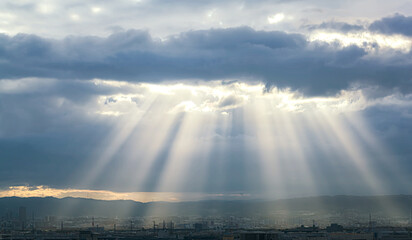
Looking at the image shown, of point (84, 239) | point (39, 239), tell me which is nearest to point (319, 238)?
point (84, 239)

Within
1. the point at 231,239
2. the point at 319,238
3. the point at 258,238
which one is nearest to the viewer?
the point at 258,238

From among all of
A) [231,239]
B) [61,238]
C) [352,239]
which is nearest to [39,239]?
[61,238]

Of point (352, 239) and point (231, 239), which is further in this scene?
point (352, 239)

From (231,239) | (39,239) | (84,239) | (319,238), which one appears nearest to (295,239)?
(319,238)

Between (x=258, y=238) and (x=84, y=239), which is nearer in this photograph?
(x=258, y=238)

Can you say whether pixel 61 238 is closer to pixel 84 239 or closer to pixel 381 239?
pixel 84 239

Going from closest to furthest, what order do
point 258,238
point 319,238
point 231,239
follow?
point 258,238
point 231,239
point 319,238

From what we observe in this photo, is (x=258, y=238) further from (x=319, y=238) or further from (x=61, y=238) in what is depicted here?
(x=61, y=238)

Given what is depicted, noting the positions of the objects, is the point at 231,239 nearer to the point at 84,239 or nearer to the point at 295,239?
the point at 295,239
